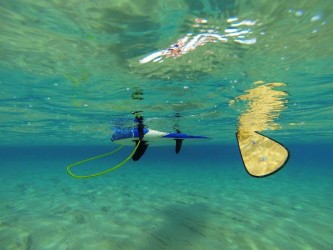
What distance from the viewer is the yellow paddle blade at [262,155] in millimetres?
8031

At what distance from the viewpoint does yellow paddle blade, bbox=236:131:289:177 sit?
316 inches

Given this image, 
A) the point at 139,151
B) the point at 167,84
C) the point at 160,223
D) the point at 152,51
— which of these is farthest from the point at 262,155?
the point at 152,51

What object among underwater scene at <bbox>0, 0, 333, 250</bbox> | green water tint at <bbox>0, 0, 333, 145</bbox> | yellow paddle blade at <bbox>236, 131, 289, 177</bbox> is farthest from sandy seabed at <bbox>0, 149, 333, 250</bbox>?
green water tint at <bbox>0, 0, 333, 145</bbox>

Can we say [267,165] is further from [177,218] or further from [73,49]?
[73,49]

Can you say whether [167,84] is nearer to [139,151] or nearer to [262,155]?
[139,151]

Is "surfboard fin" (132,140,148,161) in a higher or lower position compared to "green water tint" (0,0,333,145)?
lower

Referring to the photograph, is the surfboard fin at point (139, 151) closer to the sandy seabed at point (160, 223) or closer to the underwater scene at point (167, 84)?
the underwater scene at point (167, 84)

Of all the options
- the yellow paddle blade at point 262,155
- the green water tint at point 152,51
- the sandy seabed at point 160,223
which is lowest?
the sandy seabed at point 160,223

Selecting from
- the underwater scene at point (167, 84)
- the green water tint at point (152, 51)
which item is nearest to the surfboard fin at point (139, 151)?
the underwater scene at point (167, 84)

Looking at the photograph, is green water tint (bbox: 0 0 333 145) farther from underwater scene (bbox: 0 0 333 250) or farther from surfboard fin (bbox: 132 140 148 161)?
surfboard fin (bbox: 132 140 148 161)

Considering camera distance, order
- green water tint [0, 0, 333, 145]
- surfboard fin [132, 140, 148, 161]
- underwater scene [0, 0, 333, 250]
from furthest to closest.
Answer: surfboard fin [132, 140, 148, 161] < underwater scene [0, 0, 333, 250] < green water tint [0, 0, 333, 145]

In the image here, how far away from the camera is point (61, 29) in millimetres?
7160

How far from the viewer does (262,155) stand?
29.0 ft

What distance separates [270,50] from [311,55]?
1764mm
